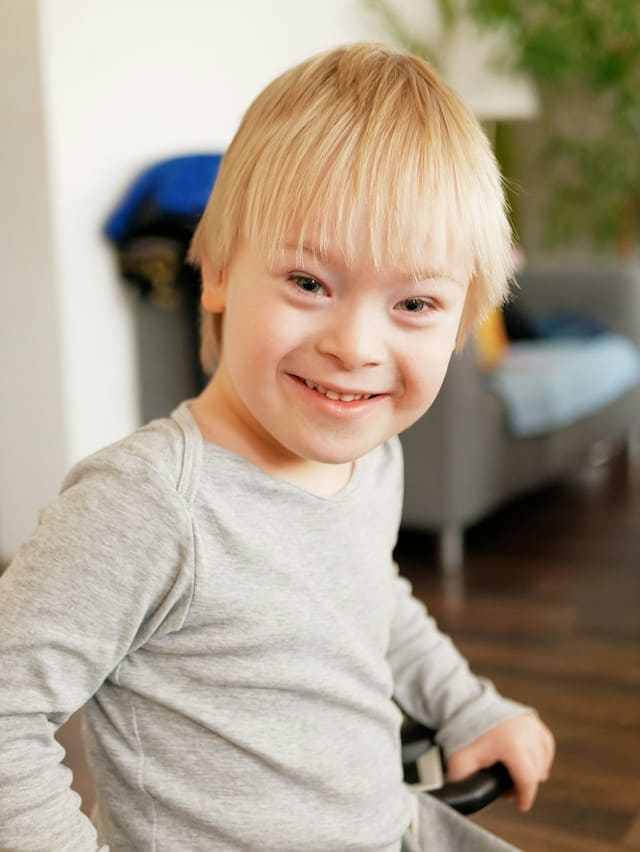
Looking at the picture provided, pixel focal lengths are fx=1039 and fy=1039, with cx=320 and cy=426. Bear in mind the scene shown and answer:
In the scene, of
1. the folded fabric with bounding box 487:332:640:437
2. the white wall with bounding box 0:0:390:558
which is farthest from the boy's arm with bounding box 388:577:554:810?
the folded fabric with bounding box 487:332:640:437

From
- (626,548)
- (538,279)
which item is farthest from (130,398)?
(538,279)

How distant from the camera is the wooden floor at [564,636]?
62.2 inches

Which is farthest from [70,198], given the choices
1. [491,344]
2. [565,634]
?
[565,634]

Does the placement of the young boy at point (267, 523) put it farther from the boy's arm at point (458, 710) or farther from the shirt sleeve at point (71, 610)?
the boy's arm at point (458, 710)

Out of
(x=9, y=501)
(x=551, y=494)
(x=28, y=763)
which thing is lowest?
(x=551, y=494)

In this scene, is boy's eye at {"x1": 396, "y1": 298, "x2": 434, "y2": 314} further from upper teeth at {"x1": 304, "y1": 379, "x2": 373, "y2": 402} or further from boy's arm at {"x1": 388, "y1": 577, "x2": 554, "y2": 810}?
boy's arm at {"x1": 388, "y1": 577, "x2": 554, "y2": 810}

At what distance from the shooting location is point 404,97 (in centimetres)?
70

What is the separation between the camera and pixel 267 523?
0.72 m

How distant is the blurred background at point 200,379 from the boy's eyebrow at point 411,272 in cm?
112

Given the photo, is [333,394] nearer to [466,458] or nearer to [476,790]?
[476,790]

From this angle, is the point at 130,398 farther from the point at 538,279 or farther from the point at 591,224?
the point at 591,224

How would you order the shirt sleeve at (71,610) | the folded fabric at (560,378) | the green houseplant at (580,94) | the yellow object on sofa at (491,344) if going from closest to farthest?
1. the shirt sleeve at (71,610)
2. the folded fabric at (560,378)
3. the yellow object on sofa at (491,344)
4. the green houseplant at (580,94)

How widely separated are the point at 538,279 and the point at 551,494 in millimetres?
884

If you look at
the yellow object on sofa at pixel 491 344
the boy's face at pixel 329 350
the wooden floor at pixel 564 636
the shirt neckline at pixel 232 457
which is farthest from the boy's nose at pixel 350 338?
the yellow object on sofa at pixel 491 344
